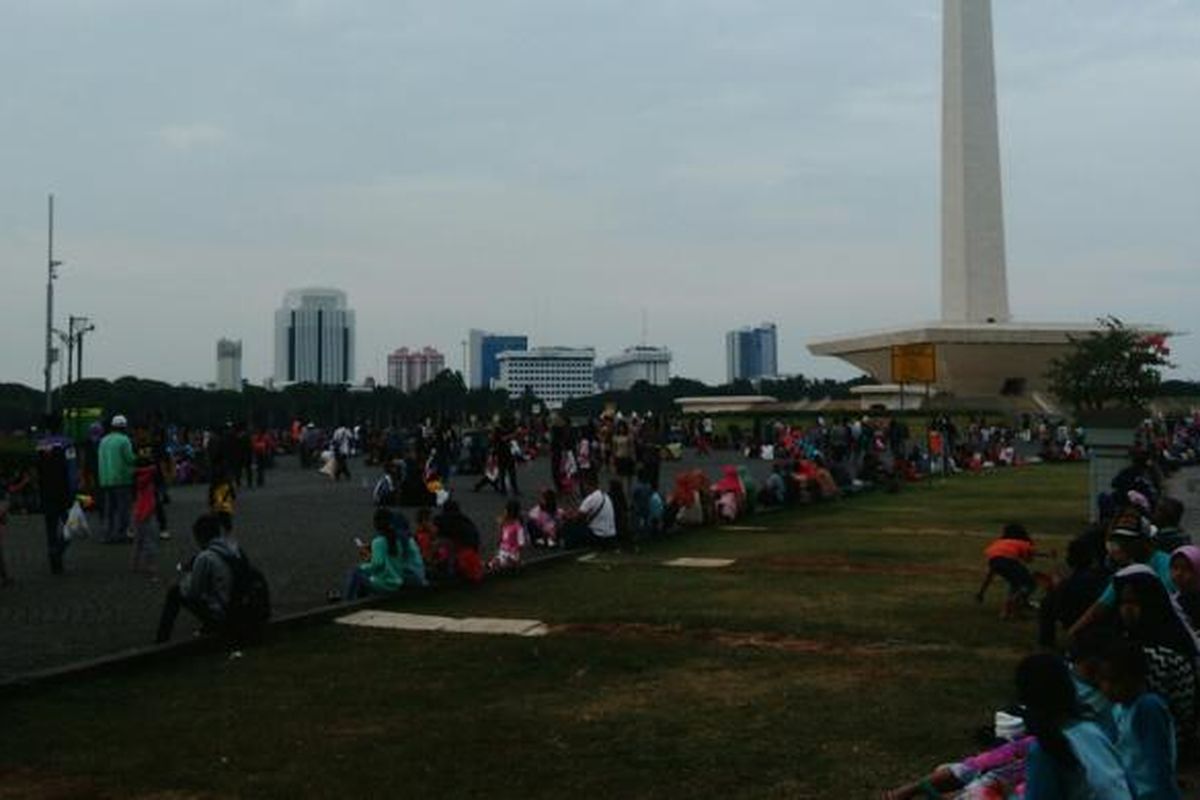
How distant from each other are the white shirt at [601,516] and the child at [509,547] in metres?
2.26

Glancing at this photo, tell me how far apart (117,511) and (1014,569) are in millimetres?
11154

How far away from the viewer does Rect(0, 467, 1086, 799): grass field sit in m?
6.18

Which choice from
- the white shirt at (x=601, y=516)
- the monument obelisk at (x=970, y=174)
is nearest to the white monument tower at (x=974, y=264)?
the monument obelisk at (x=970, y=174)

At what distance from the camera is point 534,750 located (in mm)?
6617

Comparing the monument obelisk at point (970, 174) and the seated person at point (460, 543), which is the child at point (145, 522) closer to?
the seated person at point (460, 543)

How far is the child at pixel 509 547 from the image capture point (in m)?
13.7

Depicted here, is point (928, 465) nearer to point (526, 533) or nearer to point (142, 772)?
point (526, 533)

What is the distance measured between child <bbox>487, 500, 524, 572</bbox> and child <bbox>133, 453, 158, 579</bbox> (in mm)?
3586

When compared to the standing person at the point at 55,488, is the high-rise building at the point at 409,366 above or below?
above

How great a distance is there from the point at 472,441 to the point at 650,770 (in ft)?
83.5

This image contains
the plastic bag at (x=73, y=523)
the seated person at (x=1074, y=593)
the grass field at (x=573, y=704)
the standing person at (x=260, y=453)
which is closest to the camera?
the grass field at (x=573, y=704)

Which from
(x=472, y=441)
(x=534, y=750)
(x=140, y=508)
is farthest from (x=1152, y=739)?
(x=472, y=441)

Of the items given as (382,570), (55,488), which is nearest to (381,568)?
(382,570)

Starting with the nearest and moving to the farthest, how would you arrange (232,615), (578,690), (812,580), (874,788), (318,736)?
1. (874,788)
2. (318,736)
3. (578,690)
4. (232,615)
5. (812,580)
